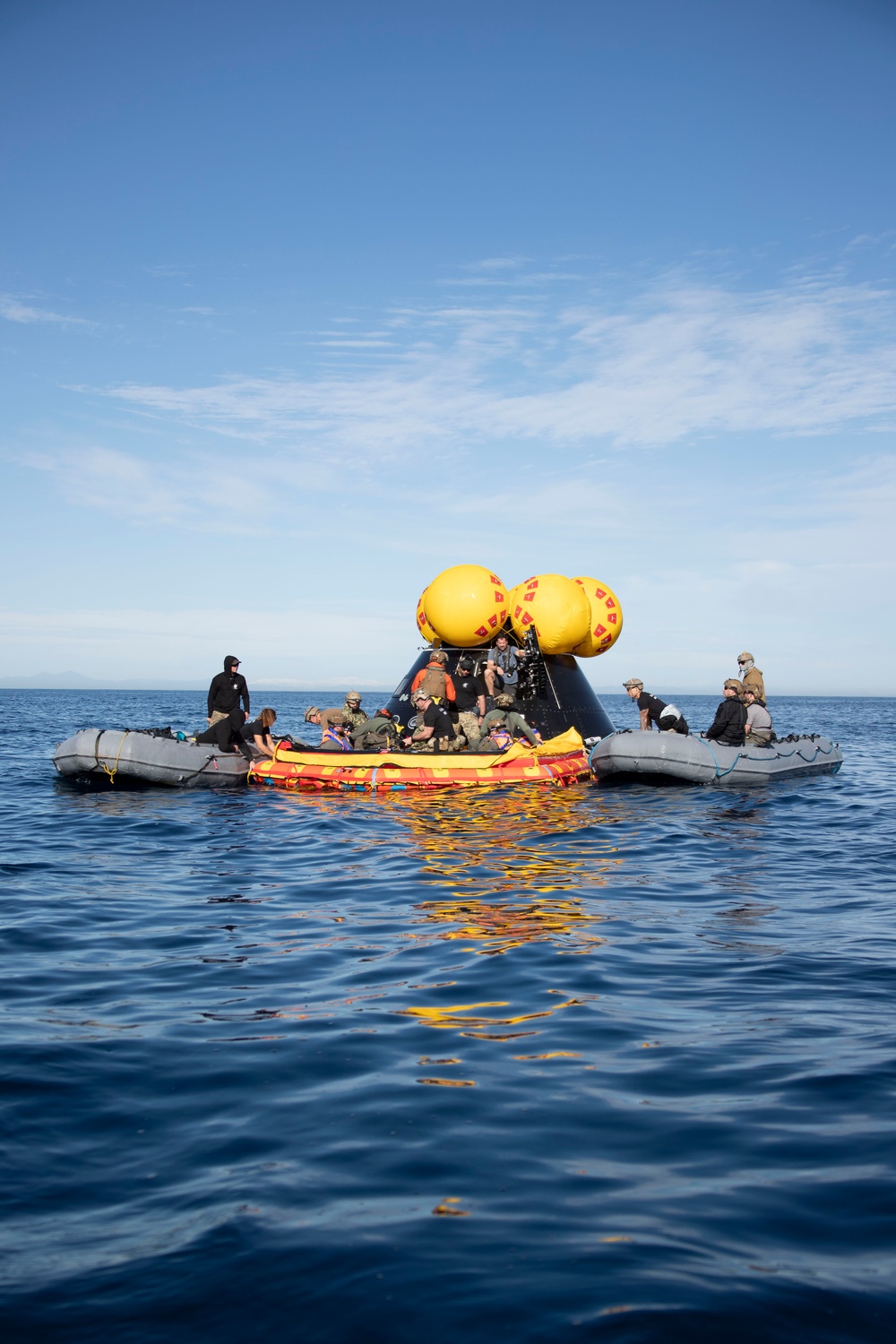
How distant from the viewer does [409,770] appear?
1416cm

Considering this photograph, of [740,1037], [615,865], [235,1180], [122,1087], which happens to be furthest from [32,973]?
[615,865]

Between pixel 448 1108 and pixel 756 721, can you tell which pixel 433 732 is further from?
pixel 448 1108

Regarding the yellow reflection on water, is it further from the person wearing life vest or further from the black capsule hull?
the black capsule hull

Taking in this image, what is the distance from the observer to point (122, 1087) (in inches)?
161

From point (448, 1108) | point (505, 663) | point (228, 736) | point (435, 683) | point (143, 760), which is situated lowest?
point (448, 1108)

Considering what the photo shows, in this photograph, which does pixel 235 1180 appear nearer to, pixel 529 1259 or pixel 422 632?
pixel 529 1259

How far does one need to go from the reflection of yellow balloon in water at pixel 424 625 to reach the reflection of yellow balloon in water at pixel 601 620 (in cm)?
247

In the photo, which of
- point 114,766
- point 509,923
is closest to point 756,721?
point 114,766

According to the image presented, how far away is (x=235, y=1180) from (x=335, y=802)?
10494mm

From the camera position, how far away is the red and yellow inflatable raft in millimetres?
14109

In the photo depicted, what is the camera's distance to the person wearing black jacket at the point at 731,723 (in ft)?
49.4

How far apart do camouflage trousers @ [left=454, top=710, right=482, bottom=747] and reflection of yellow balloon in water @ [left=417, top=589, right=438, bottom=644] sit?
77.7 inches

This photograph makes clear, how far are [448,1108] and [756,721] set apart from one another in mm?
13299

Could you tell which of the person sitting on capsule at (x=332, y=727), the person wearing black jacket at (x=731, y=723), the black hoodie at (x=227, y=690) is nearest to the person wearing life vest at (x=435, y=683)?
the person sitting on capsule at (x=332, y=727)
